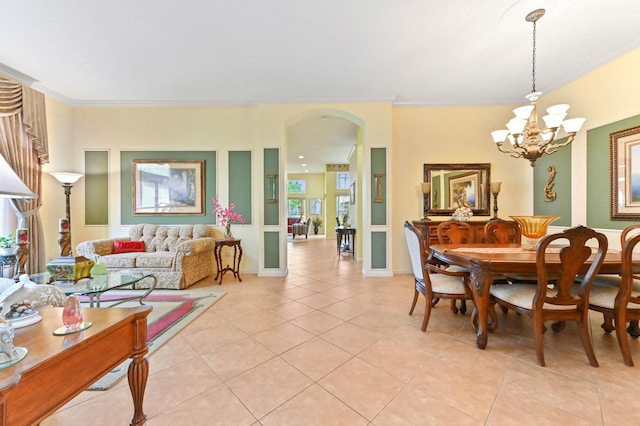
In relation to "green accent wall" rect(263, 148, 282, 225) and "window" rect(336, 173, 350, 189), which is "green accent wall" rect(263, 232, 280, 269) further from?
"window" rect(336, 173, 350, 189)

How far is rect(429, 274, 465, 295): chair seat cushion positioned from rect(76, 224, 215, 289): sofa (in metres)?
3.28

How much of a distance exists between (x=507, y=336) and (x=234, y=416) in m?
2.39

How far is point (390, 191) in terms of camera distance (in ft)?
14.3

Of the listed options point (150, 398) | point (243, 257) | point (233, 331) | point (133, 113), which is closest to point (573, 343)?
point (233, 331)

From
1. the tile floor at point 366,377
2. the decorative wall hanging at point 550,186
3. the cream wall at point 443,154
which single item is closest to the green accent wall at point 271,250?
the tile floor at point 366,377

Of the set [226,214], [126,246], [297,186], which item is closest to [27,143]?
[126,246]

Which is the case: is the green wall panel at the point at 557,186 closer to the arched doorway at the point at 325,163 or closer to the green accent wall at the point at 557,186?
the green accent wall at the point at 557,186

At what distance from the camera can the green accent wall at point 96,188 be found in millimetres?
4473

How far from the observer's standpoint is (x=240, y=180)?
182 inches

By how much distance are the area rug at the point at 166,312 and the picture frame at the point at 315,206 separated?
29.2 ft

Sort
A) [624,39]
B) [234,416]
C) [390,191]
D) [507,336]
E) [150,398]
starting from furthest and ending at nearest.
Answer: [390,191], [624,39], [507,336], [150,398], [234,416]

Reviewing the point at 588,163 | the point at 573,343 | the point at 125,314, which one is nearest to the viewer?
the point at 125,314

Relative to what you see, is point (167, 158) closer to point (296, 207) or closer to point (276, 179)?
point (276, 179)

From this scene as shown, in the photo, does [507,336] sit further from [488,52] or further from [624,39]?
[624,39]
